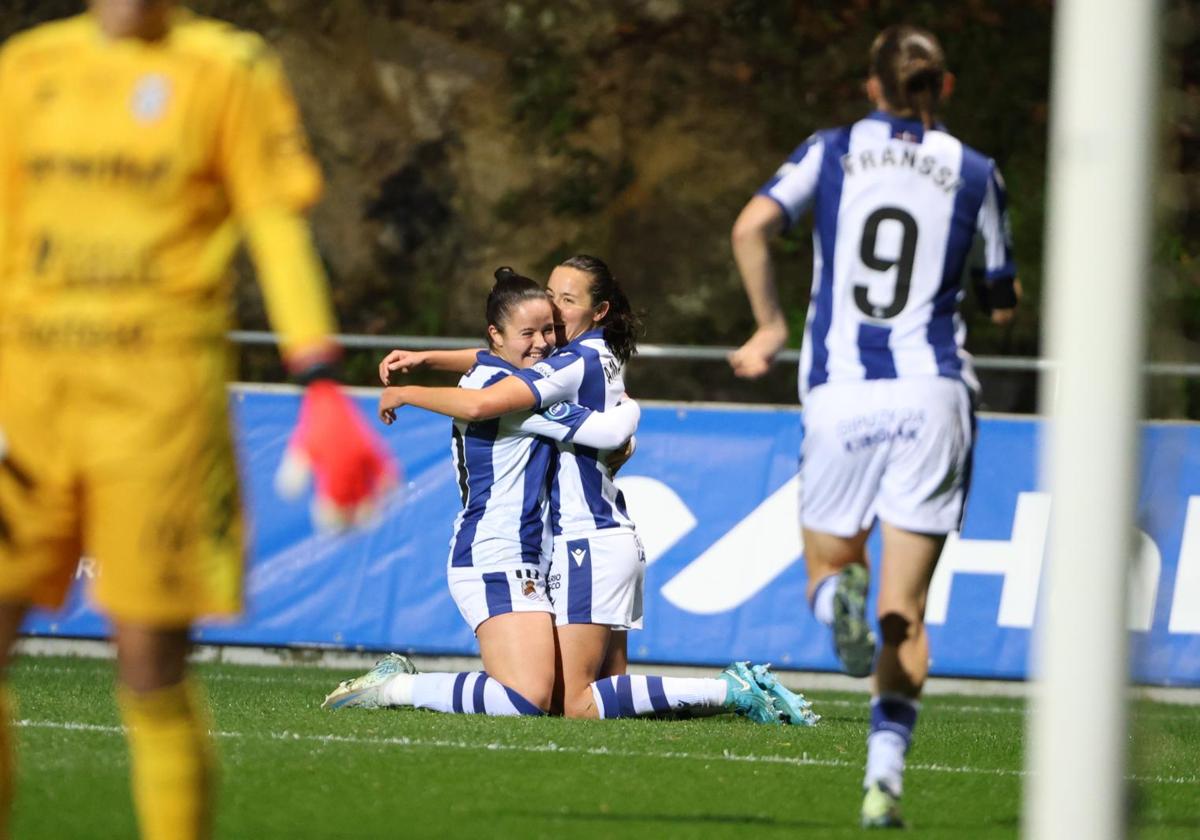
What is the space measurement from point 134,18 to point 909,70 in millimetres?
2348

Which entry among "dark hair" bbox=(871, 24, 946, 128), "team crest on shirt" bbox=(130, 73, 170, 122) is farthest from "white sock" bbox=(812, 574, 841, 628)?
"team crest on shirt" bbox=(130, 73, 170, 122)

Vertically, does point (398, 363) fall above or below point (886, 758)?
above

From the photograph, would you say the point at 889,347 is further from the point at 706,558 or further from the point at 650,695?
the point at 706,558

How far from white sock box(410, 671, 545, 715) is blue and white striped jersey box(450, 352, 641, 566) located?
51cm

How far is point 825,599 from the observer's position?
18.0ft

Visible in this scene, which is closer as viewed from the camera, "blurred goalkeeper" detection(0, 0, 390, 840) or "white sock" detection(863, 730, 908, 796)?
"blurred goalkeeper" detection(0, 0, 390, 840)

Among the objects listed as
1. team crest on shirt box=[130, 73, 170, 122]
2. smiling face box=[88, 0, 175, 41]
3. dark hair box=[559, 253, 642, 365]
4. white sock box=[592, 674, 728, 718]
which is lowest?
white sock box=[592, 674, 728, 718]

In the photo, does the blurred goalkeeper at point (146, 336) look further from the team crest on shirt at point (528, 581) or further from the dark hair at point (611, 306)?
the dark hair at point (611, 306)

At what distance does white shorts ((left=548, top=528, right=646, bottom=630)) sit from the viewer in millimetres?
8359

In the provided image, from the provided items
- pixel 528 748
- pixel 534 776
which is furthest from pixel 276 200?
pixel 528 748

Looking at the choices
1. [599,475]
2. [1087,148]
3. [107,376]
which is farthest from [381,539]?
[1087,148]

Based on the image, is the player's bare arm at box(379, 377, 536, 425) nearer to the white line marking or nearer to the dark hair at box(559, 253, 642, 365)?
the dark hair at box(559, 253, 642, 365)

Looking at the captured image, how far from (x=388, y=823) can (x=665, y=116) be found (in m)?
13.9

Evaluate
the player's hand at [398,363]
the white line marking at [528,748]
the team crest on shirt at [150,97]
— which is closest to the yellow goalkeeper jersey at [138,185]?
the team crest on shirt at [150,97]
